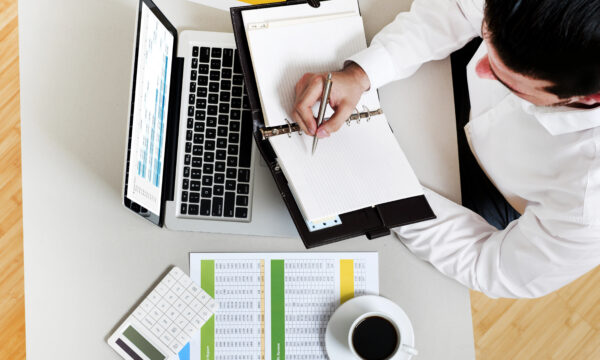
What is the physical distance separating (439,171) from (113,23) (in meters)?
0.70

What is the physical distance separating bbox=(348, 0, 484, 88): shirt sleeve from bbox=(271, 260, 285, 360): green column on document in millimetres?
390

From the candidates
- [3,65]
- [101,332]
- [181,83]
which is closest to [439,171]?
[181,83]

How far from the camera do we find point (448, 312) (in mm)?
873

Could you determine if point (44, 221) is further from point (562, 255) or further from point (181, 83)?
point (562, 255)

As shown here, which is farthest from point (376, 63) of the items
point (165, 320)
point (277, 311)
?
point (165, 320)

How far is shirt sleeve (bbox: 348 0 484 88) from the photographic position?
2.85 ft

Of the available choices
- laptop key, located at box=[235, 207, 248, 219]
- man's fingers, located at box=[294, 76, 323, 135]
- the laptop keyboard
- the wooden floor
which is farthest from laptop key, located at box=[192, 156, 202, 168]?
the wooden floor

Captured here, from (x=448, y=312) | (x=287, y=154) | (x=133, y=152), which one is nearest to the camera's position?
(x=133, y=152)

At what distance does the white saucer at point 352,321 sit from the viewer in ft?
2.71

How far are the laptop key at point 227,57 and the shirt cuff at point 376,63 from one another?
23cm

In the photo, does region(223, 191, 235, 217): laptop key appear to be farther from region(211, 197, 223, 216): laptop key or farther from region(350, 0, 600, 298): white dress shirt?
region(350, 0, 600, 298): white dress shirt

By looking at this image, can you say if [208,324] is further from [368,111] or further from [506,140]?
[506,140]

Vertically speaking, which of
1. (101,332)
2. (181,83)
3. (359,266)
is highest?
(181,83)

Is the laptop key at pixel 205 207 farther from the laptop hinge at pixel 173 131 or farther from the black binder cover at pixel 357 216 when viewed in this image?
the black binder cover at pixel 357 216
